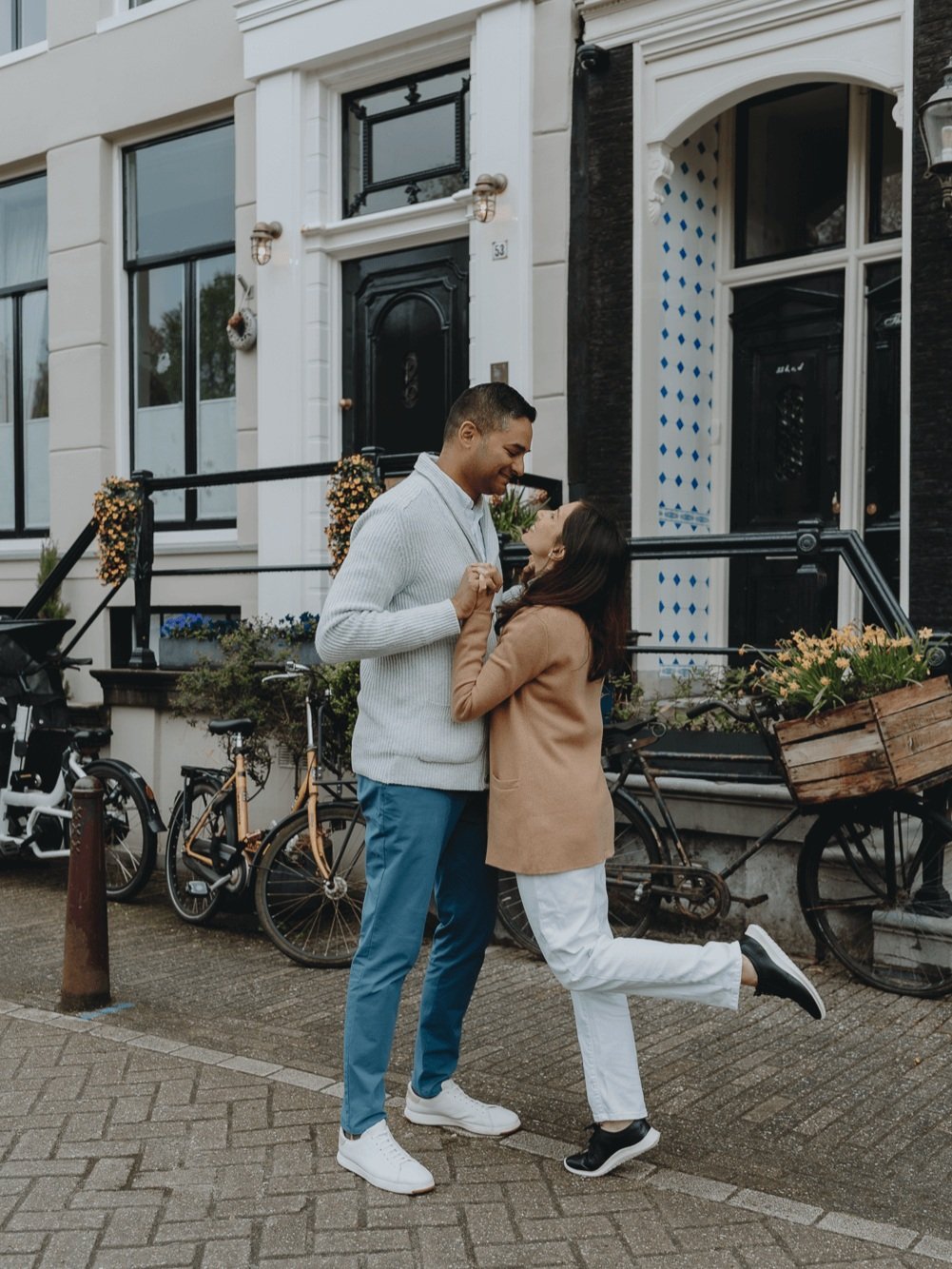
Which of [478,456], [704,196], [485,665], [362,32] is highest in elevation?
[362,32]

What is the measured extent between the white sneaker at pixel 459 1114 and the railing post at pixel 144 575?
4609 mm

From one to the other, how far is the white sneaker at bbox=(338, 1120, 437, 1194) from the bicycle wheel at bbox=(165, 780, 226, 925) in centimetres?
313

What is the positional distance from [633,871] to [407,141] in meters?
6.04

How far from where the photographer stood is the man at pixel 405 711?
3518 millimetres

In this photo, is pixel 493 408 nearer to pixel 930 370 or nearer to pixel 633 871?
pixel 633 871

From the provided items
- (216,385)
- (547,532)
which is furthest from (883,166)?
(547,532)

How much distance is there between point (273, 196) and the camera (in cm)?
992

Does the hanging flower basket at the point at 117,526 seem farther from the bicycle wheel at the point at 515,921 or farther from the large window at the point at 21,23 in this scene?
the large window at the point at 21,23

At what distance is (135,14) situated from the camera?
35.3 feet

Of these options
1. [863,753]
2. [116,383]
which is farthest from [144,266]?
[863,753]

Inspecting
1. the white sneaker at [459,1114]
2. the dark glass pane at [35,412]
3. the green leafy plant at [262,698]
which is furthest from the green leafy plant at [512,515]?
the dark glass pane at [35,412]

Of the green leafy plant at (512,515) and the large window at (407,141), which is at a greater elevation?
the large window at (407,141)

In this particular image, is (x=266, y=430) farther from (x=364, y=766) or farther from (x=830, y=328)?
(x=364, y=766)

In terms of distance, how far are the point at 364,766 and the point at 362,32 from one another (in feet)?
23.9
